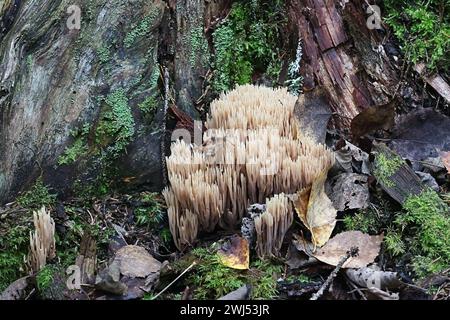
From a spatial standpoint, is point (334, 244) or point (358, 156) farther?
point (358, 156)

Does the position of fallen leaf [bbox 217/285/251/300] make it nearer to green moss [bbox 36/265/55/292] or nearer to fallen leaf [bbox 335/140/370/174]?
green moss [bbox 36/265/55/292]

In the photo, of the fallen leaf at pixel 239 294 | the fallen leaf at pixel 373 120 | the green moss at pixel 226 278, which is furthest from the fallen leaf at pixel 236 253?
the fallen leaf at pixel 373 120

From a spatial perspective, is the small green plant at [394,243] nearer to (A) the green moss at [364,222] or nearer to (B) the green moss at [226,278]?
(A) the green moss at [364,222]

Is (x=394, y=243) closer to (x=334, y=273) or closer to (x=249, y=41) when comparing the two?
(x=334, y=273)
